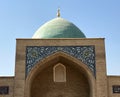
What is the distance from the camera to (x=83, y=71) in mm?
12367

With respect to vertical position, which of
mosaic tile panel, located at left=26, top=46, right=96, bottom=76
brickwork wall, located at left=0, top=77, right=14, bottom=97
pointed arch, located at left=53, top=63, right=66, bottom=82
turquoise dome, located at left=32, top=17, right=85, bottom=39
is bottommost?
brickwork wall, located at left=0, top=77, right=14, bottom=97

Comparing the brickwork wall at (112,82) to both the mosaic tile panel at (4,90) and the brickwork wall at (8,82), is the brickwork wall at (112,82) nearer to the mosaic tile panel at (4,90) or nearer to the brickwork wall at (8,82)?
the brickwork wall at (8,82)

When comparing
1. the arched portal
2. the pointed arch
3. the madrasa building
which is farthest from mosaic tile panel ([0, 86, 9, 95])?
the pointed arch

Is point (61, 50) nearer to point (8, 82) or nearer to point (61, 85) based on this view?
point (61, 85)

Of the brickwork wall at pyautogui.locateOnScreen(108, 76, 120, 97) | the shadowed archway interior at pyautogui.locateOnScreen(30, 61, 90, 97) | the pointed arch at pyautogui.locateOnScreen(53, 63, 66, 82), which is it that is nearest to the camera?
the brickwork wall at pyautogui.locateOnScreen(108, 76, 120, 97)

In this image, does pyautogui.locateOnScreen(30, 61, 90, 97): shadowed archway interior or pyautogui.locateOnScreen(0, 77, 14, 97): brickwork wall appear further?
pyautogui.locateOnScreen(30, 61, 90, 97): shadowed archway interior

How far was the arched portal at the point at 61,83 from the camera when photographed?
1247cm

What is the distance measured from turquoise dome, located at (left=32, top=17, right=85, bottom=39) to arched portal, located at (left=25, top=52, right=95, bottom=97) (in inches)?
49.8

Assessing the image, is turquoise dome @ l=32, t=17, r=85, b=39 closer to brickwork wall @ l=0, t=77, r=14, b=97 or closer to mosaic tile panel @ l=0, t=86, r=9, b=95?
brickwork wall @ l=0, t=77, r=14, b=97

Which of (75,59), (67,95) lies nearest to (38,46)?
(75,59)

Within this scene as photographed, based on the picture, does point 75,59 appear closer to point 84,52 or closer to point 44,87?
point 84,52

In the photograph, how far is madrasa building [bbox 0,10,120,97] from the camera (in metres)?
11.7

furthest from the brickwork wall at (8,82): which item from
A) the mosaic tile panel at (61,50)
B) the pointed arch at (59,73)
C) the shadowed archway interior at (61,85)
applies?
the pointed arch at (59,73)

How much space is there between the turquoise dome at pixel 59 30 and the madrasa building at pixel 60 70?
49 millimetres
